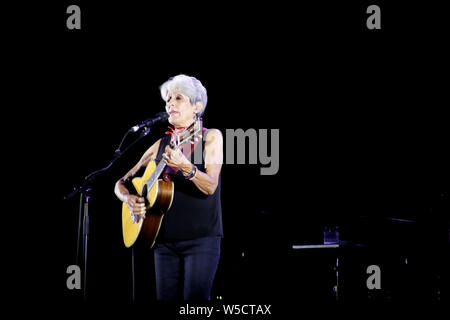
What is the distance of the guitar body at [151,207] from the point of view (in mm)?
2289

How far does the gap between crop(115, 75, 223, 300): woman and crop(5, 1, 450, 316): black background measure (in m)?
1.64

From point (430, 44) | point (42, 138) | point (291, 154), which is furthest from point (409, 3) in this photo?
point (42, 138)

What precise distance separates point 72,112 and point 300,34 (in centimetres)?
225

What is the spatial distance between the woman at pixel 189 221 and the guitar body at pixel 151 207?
48mm

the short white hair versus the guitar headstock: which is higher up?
the short white hair

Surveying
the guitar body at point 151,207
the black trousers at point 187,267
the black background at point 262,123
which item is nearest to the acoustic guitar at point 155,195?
the guitar body at point 151,207

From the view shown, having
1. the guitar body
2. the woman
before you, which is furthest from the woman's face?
the guitar body

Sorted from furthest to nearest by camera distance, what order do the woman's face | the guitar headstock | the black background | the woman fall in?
the black background < the woman's face < the guitar headstock < the woman

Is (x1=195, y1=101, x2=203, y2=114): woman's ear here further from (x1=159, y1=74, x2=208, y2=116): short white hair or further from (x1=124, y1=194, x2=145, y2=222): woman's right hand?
(x1=124, y1=194, x2=145, y2=222): woman's right hand

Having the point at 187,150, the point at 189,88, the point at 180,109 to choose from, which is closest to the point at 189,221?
the point at 187,150

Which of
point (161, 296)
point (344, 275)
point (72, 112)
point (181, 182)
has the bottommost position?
point (344, 275)

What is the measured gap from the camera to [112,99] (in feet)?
13.1

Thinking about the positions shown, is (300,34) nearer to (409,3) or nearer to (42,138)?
(409,3)

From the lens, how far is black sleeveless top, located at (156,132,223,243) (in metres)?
2.26
